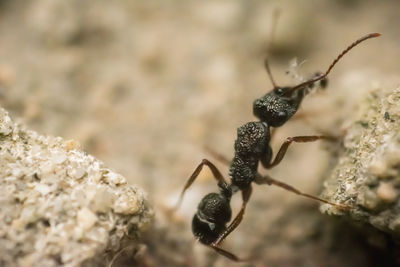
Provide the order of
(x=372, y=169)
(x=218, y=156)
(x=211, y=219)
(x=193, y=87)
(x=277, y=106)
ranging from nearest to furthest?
(x=372, y=169) < (x=211, y=219) < (x=277, y=106) < (x=218, y=156) < (x=193, y=87)

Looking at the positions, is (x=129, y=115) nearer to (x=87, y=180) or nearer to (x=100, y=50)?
(x=100, y=50)

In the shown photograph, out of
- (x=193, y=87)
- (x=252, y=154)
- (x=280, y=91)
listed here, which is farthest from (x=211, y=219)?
(x=193, y=87)

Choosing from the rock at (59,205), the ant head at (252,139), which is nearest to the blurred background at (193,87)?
the ant head at (252,139)

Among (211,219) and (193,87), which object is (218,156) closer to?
(211,219)

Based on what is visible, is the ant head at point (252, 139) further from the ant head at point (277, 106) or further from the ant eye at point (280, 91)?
the ant eye at point (280, 91)

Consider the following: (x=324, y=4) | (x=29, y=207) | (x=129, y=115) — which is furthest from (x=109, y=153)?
(x=324, y=4)

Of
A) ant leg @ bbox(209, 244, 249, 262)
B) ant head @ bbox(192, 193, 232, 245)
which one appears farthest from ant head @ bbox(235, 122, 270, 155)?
ant leg @ bbox(209, 244, 249, 262)
